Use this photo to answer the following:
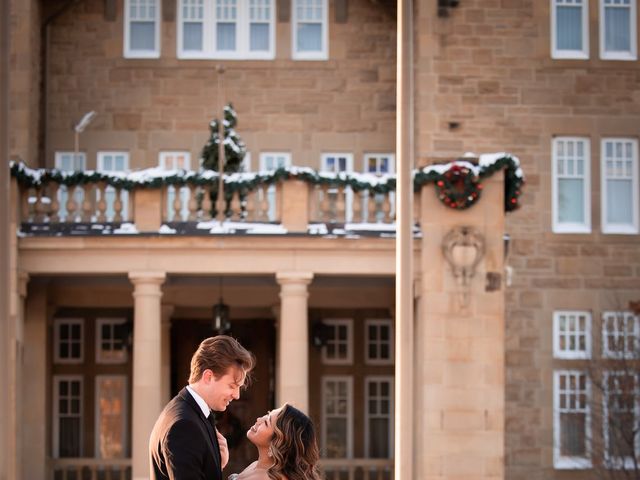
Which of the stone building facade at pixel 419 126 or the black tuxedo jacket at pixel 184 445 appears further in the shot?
the stone building facade at pixel 419 126

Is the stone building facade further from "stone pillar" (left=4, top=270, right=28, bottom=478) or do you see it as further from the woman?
the woman

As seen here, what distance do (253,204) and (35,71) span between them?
19.3 feet

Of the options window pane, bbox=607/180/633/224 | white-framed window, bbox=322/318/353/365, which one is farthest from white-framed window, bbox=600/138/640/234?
white-framed window, bbox=322/318/353/365

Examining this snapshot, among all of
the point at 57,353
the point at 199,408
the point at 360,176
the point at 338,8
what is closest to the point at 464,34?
the point at 338,8

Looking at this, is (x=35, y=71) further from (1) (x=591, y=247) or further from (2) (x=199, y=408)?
(2) (x=199, y=408)

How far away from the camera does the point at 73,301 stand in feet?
84.9

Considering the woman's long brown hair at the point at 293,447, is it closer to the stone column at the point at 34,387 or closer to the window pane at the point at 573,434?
the stone column at the point at 34,387

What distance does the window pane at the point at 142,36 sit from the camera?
27.8 m

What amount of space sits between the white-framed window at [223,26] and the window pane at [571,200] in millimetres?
5754

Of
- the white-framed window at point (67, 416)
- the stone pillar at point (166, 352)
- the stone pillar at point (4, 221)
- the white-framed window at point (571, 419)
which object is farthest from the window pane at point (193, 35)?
the stone pillar at point (4, 221)

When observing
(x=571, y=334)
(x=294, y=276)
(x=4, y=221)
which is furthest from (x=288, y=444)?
(x=571, y=334)

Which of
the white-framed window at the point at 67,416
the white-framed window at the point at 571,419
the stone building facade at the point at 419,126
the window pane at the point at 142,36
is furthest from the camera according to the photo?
the window pane at the point at 142,36

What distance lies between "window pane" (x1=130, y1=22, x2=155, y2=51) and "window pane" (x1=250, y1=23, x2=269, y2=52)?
5.99 feet

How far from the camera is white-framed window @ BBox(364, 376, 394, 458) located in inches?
1073
